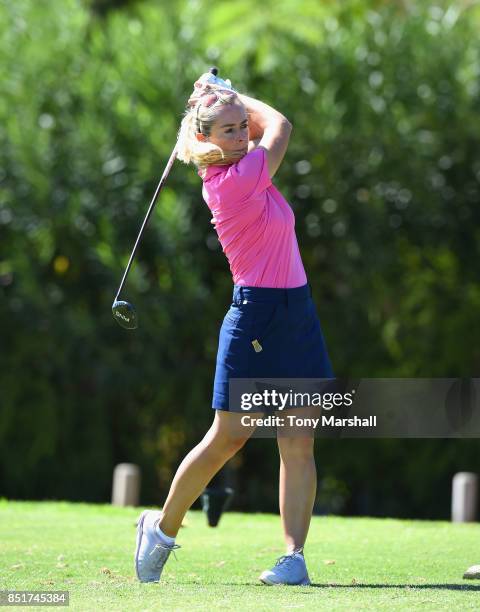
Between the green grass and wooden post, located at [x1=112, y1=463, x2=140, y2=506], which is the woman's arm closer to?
the green grass

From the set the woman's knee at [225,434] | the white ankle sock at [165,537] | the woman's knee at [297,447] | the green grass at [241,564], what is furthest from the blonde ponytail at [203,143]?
the green grass at [241,564]

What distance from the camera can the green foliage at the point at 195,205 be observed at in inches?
528

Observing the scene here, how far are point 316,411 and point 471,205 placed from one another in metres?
10.1

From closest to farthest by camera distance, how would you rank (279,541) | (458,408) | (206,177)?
(206,177) < (458,408) < (279,541)

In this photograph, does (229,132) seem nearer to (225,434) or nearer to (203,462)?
(225,434)

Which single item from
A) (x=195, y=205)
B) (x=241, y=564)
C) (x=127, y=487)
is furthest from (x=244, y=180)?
(x=195, y=205)

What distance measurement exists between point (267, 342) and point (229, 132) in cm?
82

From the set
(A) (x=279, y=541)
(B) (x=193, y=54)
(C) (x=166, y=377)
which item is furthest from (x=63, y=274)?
(A) (x=279, y=541)

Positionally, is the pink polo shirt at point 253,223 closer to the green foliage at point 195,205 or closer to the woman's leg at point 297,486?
the woman's leg at point 297,486

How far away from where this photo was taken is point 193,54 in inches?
530

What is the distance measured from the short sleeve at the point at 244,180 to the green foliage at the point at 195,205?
28.3 ft

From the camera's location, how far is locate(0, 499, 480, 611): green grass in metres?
4.04

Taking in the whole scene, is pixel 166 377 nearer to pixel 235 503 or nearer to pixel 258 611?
pixel 235 503
